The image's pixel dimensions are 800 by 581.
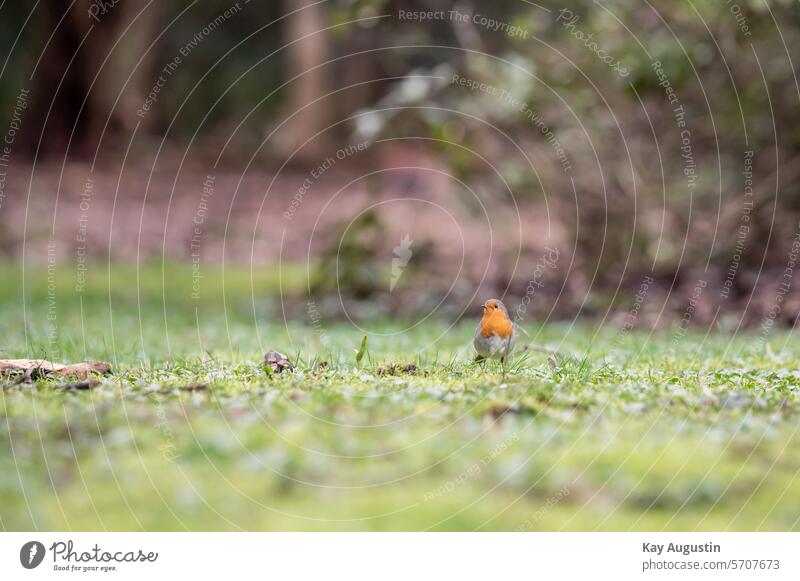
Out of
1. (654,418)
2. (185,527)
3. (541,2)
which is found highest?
(541,2)

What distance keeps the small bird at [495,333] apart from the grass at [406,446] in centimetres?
11

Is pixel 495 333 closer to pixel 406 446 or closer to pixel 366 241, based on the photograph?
pixel 406 446

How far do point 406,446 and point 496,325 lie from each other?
1.32 metres

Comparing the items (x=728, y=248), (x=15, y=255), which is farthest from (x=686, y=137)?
(x=15, y=255)

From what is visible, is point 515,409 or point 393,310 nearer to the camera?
point 515,409

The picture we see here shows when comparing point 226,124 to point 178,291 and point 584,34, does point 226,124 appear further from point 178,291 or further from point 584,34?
point 584,34

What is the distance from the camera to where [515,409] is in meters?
4.27

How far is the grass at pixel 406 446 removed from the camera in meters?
3.39

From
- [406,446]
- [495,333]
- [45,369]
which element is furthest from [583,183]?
[406,446]

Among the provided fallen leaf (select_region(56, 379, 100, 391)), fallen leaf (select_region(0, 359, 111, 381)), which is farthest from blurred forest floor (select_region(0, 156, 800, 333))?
fallen leaf (select_region(56, 379, 100, 391))

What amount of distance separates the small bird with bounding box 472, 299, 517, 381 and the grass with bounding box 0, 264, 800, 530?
112 millimetres

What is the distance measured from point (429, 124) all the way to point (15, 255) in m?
8.56

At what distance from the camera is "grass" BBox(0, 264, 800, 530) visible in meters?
3.39

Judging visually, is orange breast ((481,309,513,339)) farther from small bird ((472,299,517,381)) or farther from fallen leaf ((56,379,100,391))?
fallen leaf ((56,379,100,391))
